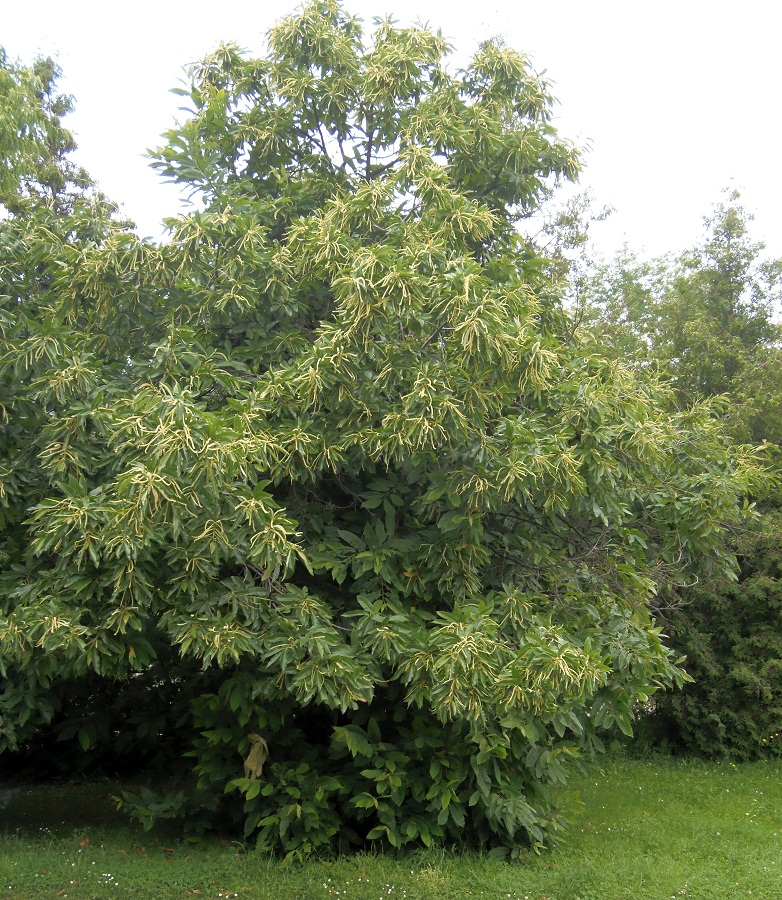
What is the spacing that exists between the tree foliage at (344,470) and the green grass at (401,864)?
0.89 ft

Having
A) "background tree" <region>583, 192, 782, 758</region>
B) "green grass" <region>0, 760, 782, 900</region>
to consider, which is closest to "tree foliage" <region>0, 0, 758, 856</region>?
"green grass" <region>0, 760, 782, 900</region>

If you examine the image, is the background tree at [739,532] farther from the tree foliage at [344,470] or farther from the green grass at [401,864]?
the tree foliage at [344,470]

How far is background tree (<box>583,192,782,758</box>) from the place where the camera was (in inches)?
401

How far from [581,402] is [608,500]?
23.9 inches

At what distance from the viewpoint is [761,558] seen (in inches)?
412

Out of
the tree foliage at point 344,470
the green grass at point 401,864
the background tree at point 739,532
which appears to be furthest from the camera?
the background tree at point 739,532

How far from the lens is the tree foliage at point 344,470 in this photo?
4.90 m

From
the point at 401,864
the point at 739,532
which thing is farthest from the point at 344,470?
the point at 739,532

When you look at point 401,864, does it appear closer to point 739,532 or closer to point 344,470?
point 344,470

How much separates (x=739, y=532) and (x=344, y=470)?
18.5 ft

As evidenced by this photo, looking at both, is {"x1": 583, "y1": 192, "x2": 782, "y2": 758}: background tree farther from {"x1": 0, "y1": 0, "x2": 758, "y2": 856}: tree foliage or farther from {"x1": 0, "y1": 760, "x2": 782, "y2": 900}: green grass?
{"x1": 0, "y1": 0, "x2": 758, "y2": 856}: tree foliage

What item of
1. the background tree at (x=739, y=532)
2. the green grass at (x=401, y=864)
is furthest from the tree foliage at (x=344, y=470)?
the background tree at (x=739, y=532)

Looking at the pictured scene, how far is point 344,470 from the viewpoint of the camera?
6160 millimetres

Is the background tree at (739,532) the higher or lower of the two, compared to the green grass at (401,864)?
higher
